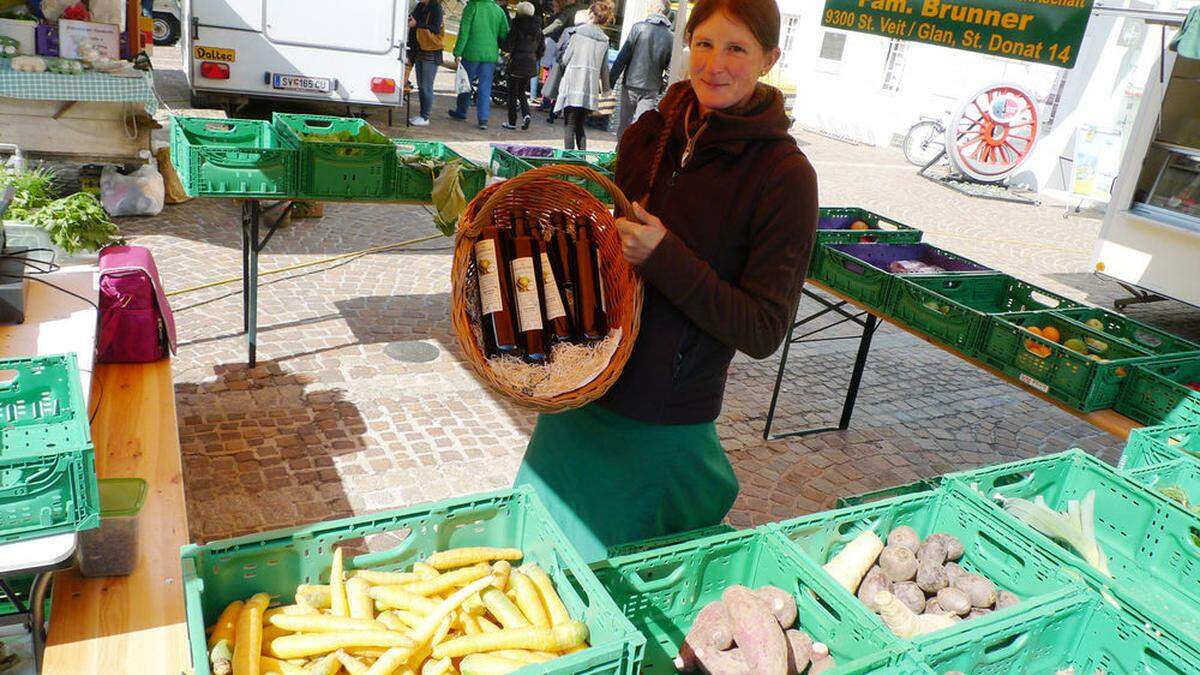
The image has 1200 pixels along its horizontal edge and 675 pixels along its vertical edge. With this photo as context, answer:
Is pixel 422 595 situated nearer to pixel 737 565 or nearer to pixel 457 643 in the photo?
pixel 457 643

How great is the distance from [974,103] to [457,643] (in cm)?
1658

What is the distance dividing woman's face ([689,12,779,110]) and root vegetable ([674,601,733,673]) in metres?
1.23

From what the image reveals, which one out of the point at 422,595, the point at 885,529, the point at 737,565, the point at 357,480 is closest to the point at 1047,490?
the point at 885,529

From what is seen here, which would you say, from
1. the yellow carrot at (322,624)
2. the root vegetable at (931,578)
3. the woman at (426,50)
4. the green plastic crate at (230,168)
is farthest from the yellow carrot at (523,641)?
the woman at (426,50)

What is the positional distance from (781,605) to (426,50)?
13.3 metres

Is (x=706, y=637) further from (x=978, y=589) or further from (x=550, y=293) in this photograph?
(x=550, y=293)

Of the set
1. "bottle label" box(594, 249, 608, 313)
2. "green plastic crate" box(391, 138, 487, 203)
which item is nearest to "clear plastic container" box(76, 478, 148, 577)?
"bottle label" box(594, 249, 608, 313)

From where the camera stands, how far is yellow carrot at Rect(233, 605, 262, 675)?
165 cm

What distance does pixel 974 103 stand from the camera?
1603cm

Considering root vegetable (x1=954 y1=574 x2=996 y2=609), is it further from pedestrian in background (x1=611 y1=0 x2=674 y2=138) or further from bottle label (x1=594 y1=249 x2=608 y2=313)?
pedestrian in background (x1=611 y1=0 x2=674 y2=138)

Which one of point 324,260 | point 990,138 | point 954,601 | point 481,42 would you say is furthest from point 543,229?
point 990,138

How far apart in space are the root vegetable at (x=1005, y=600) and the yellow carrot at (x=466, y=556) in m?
1.30

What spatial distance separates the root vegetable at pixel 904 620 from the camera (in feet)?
7.16

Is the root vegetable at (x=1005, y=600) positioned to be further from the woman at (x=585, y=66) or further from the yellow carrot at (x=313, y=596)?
the woman at (x=585, y=66)
